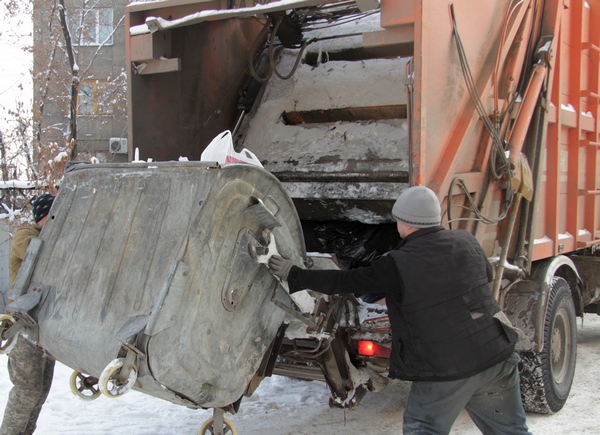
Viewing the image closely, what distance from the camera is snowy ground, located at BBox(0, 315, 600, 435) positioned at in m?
3.71

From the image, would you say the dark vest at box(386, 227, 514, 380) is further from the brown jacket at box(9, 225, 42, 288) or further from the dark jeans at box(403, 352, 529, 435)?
the brown jacket at box(9, 225, 42, 288)

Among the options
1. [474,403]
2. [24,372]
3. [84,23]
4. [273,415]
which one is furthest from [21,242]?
[84,23]

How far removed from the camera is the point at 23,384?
3.20 m

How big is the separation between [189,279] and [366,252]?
1741mm

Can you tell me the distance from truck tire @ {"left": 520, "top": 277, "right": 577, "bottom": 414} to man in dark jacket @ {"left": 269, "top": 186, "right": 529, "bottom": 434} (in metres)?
1.43

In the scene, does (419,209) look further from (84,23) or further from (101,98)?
(84,23)

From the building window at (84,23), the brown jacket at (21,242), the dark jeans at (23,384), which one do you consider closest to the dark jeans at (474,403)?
the dark jeans at (23,384)

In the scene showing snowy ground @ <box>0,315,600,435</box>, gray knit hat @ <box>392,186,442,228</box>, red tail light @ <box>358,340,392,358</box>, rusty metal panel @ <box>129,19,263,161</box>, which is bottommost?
snowy ground @ <box>0,315,600,435</box>

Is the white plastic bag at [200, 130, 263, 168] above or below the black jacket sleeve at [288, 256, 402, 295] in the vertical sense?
above

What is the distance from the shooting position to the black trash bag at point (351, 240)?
377 cm

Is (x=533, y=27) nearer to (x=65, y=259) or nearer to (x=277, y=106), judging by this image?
(x=277, y=106)

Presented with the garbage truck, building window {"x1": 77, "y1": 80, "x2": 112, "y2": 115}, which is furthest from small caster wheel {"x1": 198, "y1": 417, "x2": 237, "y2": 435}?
building window {"x1": 77, "y1": 80, "x2": 112, "y2": 115}

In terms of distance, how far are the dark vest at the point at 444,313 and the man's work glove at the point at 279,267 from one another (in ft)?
1.41

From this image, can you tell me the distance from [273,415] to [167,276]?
82.2 inches
